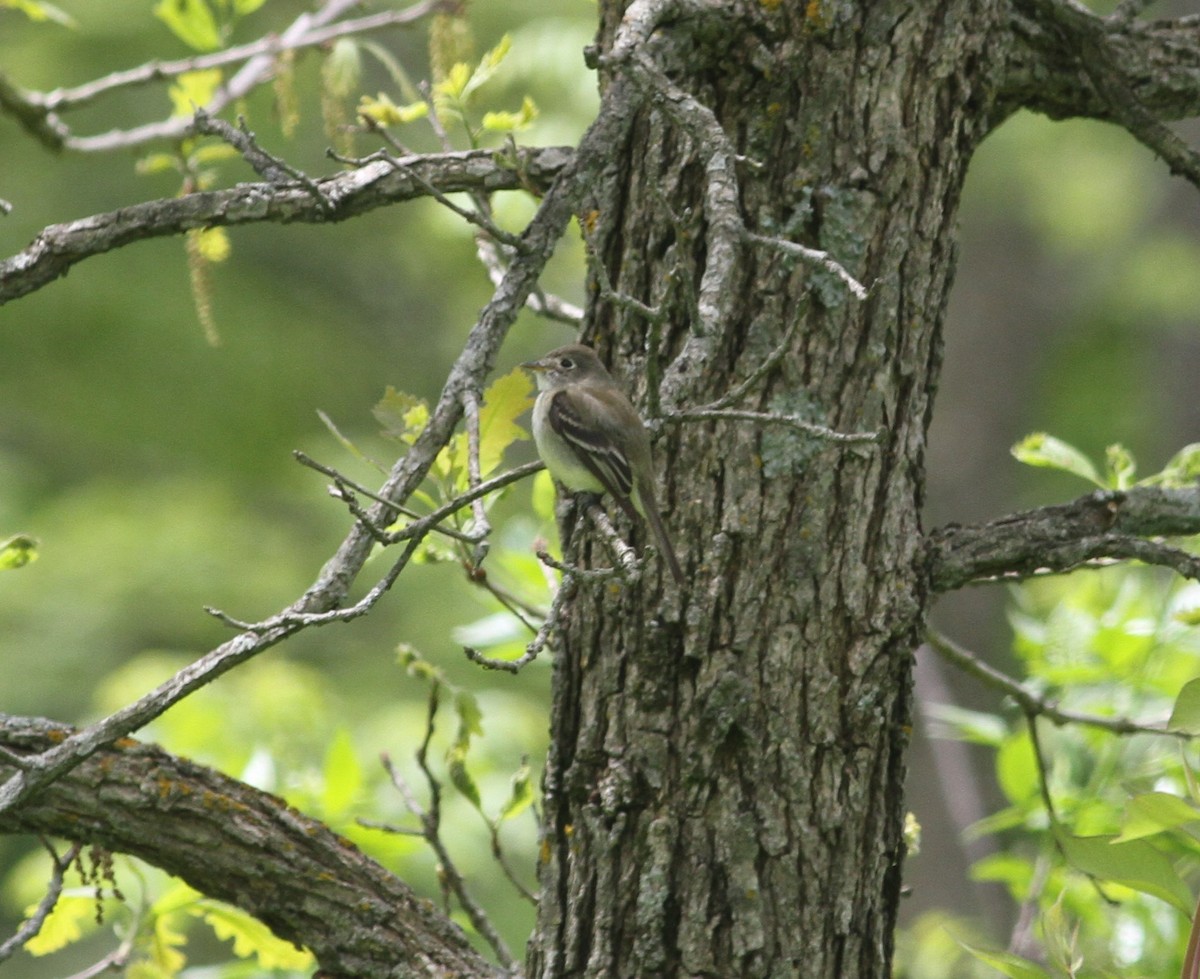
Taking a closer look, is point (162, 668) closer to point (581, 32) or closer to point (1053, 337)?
point (581, 32)

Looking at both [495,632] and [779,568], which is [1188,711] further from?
[495,632]

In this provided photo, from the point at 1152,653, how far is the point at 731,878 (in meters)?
1.98

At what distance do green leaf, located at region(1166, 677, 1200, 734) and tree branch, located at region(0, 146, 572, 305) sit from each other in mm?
1615

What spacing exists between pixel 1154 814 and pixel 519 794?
4.72ft

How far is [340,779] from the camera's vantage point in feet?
12.6

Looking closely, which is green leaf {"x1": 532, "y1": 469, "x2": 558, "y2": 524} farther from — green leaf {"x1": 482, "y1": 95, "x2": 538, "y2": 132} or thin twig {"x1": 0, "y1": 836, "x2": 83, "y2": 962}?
thin twig {"x1": 0, "y1": 836, "x2": 83, "y2": 962}

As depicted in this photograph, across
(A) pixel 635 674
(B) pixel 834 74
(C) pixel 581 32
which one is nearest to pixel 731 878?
(A) pixel 635 674

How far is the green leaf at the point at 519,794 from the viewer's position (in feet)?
10.7

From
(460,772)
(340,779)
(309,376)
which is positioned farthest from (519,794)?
(309,376)

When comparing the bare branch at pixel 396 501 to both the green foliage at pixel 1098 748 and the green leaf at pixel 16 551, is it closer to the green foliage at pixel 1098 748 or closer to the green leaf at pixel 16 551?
the green leaf at pixel 16 551

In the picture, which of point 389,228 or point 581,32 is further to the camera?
A: point 389,228

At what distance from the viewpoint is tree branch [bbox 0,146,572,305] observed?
8.57 ft

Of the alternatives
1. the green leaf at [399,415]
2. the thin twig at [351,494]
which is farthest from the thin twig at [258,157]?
the thin twig at [351,494]

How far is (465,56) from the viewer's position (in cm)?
415
